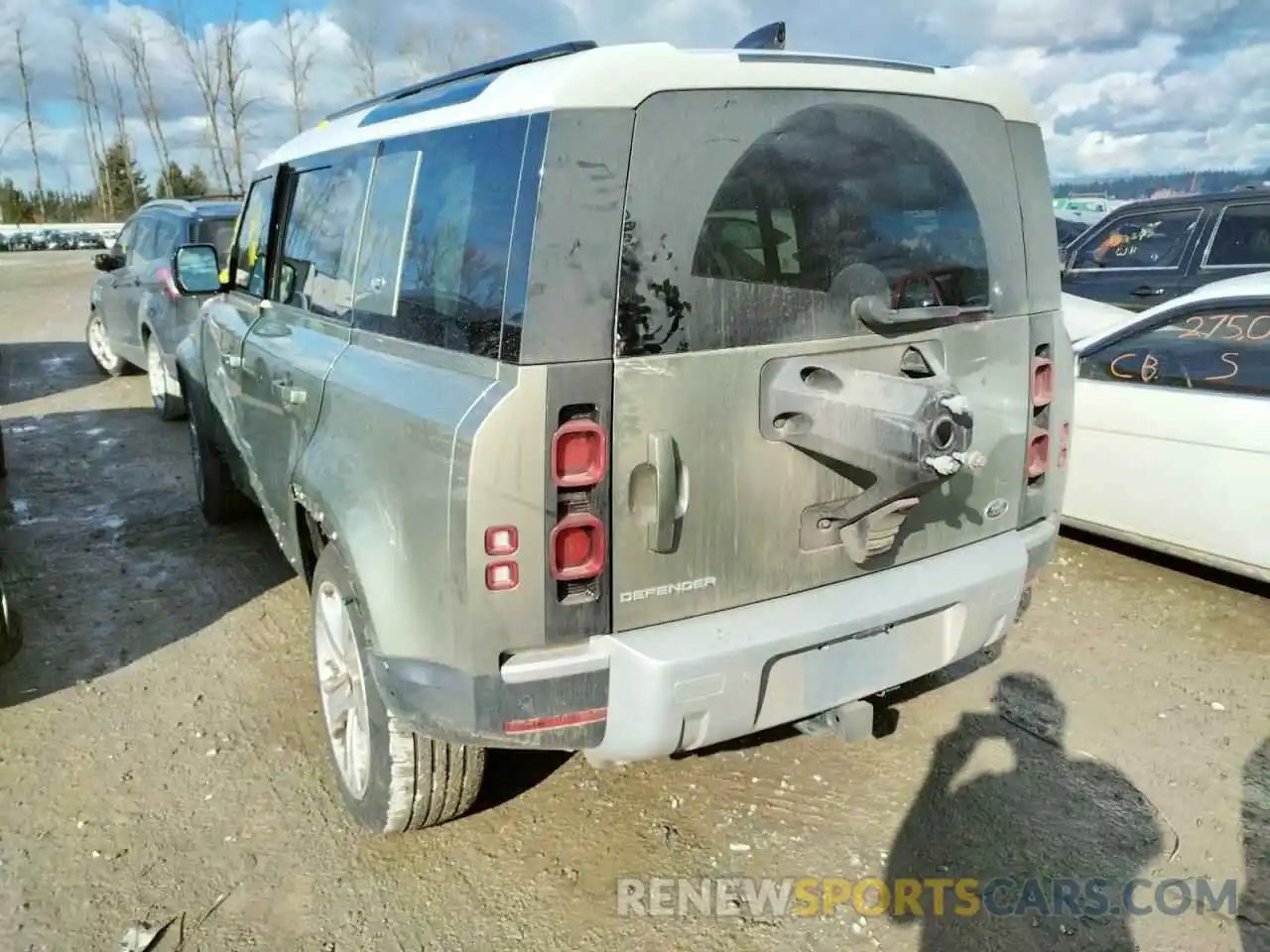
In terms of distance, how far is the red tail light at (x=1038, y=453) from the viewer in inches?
121

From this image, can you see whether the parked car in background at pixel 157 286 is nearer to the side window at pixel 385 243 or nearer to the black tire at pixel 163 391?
the black tire at pixel 163 391

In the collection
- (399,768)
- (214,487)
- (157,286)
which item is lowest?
Answer: (399,768)

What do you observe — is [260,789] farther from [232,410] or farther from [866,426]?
[866,426]

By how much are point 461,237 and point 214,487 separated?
3791mm

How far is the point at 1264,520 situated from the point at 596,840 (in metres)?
3.30

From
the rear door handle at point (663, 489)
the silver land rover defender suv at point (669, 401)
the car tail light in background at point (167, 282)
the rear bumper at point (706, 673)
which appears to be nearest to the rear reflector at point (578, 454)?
the silver land rover defender suv at point (669, 401)

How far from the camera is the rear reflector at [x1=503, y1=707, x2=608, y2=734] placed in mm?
2297

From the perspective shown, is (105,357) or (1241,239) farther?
(105,357)

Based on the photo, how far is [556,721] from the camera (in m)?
2.31

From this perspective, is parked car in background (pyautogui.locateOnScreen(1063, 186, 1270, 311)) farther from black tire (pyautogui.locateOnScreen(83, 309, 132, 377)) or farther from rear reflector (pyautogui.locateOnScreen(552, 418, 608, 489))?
black tire (pyautogui.locateOnScreen(83, 309, 132, 377))

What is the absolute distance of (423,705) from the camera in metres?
2.39

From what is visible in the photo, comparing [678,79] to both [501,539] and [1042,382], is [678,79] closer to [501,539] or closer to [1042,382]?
[501,539]

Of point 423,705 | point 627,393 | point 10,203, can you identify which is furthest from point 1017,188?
point 10,203


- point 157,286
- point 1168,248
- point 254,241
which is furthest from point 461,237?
point 1168,248
